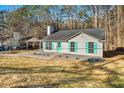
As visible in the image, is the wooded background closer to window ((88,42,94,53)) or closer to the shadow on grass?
window ((88,42,94,53))

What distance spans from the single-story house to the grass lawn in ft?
1.15

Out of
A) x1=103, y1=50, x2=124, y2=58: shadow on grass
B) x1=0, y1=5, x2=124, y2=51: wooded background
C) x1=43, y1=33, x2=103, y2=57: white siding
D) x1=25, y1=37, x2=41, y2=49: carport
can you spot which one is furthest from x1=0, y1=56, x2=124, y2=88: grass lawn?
x1=0, y1=5, x2=124, y2=51: wooded background

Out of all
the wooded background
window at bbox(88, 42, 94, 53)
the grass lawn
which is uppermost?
the wooded background

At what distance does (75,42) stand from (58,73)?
3.96 feet

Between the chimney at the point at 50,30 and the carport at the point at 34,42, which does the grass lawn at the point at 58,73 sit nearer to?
the carport at the point at 34,42

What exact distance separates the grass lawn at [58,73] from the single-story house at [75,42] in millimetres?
350

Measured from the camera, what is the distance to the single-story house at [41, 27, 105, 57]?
6488mm

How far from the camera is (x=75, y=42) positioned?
6875mm

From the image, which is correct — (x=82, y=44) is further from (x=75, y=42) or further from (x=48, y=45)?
(x=48, y=45)

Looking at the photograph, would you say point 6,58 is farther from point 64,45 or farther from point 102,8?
point 102,8

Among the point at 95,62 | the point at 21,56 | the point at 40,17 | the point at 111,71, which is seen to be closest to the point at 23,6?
the point at 40,17

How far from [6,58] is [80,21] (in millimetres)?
2349

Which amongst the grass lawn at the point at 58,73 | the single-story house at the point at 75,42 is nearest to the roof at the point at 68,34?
the single-story house at the point at 75,42
